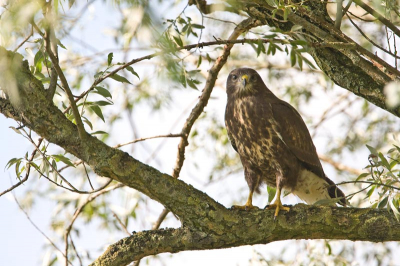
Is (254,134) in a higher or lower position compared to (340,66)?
higher

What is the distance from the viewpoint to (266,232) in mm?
3617

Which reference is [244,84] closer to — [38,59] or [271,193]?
[271,193]

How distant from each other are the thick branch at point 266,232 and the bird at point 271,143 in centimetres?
71

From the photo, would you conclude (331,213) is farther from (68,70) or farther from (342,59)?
(68,70)

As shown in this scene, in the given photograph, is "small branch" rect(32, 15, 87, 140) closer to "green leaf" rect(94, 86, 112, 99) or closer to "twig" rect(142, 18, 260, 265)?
"green leaf" rect(94, 86, 112, 99)

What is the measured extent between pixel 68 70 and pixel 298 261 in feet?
12.7

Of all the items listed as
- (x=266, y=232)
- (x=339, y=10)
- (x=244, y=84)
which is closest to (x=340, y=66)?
(x=339, y=10)

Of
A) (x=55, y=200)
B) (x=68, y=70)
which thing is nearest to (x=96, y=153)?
(x=55, y=200)

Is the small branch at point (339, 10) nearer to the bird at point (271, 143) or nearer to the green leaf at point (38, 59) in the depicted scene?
the bird at point (271, 143)

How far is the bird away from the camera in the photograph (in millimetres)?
4559

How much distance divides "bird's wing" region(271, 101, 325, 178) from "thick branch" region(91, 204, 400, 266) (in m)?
0.93

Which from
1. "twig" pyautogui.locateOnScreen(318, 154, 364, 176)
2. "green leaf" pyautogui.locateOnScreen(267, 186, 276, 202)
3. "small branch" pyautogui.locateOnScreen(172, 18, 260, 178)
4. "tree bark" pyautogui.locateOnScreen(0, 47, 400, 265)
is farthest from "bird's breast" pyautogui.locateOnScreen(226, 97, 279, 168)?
"twig" pyautogui.locateOnScreen(318, 154, 364, 176)

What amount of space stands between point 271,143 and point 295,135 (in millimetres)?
248

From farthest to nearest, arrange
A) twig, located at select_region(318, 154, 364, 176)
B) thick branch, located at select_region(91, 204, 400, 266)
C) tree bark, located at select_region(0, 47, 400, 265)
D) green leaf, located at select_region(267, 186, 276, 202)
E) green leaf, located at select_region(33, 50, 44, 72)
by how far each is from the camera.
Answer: twig, located at select_region(318, 154, 364, 176), green leaf, located at select_region(267, 186, 276, 202), thick branch, located at select_region(91, 204, 400, 266), green leaf, located at select_region(33, 50, 44, 72), tree bark, located at select_region(0, 47, 400, 265)
